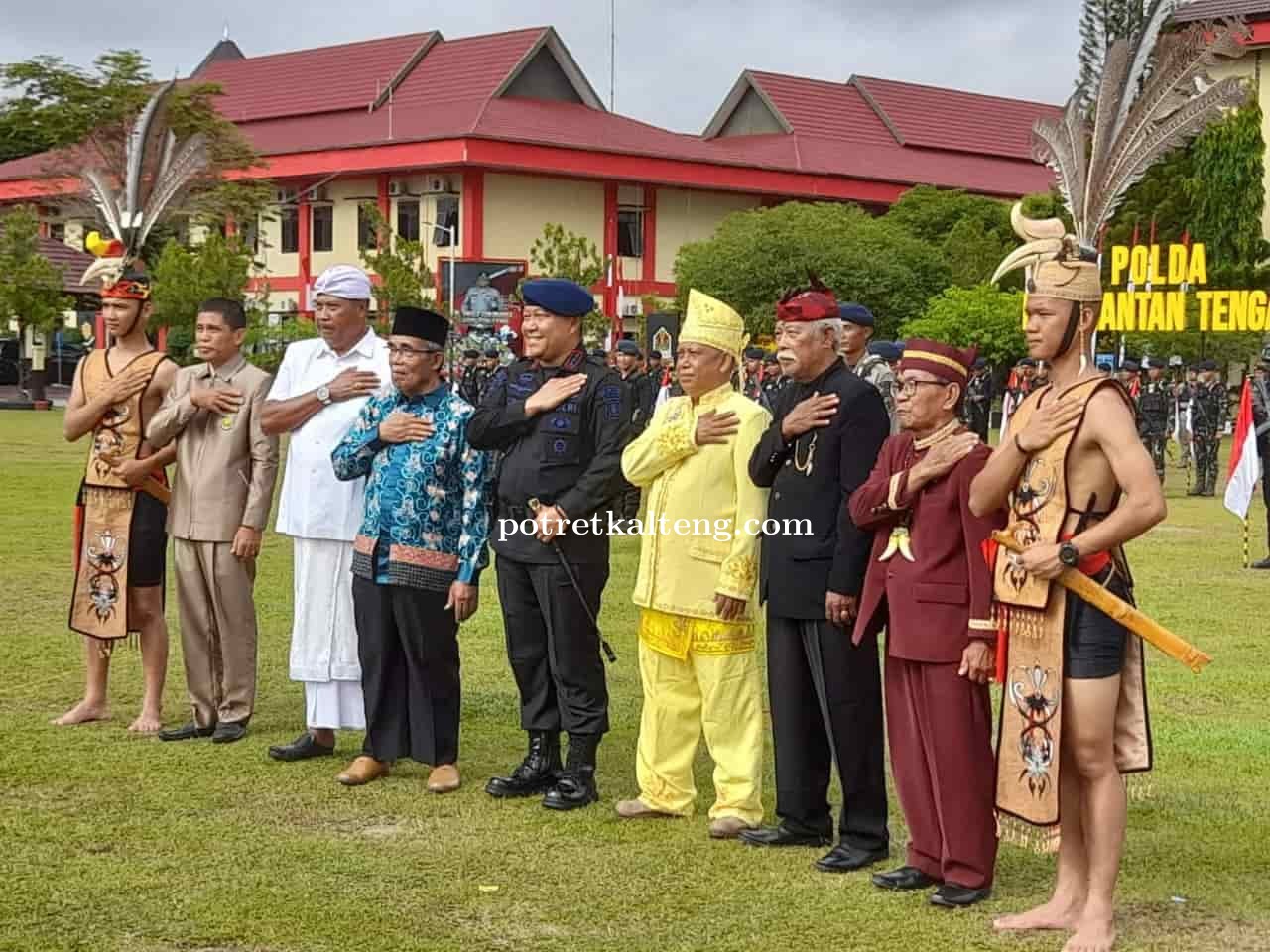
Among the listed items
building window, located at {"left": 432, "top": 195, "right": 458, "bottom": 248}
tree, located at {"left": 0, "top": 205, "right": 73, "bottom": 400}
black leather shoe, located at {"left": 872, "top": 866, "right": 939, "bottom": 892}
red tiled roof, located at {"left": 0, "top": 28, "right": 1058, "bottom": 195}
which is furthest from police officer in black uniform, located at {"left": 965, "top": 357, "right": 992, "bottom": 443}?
black leather shoe, located at {"left": 872, "top": 866, "right": 939, "bottom": 892}

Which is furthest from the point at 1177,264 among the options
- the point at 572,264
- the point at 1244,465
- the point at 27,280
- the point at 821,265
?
the point at 27,280

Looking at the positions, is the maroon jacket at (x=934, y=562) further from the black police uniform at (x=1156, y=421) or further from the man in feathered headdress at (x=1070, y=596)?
the black police uniform at (x=1156, y=421)

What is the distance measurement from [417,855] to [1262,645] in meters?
6.20

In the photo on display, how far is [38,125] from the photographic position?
41.6 metres

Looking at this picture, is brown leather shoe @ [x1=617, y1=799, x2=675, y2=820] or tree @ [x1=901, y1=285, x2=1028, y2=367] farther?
tree @ [x1=901, y1=285, x2=1028, y2=367]

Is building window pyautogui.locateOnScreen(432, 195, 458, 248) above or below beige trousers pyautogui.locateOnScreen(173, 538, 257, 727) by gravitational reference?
above

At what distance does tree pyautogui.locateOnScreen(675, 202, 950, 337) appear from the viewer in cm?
4275

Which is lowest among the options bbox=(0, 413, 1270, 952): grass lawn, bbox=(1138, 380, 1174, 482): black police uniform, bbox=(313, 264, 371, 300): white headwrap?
bbox=(0, 413, 1270, 952): grass lawn

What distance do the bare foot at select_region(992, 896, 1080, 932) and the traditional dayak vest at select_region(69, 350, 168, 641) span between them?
4288mm

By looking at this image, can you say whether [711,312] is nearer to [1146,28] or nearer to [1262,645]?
[1146,28]

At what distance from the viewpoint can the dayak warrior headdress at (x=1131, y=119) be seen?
5516mm

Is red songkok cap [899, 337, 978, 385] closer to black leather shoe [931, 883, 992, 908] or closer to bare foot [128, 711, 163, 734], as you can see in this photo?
black leather shoe [931, 883, 992, 908]

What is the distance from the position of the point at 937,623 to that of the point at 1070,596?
524mm

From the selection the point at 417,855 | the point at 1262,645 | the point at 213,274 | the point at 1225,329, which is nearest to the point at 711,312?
the point at 417,855
